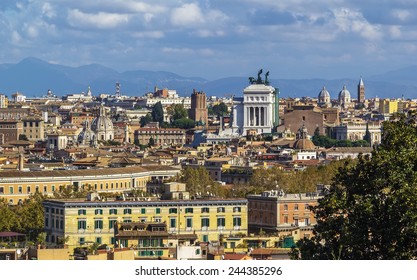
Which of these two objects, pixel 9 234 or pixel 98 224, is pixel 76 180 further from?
pixel 9 234

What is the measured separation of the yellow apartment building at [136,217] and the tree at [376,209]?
24.6 metres

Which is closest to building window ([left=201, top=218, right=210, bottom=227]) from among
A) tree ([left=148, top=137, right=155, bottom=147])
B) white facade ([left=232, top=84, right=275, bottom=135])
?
tree ([left=148, top=137, right=155, bottom=147])

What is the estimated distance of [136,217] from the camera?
4478 centimetres

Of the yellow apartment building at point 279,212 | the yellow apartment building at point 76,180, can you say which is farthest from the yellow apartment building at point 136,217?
the yellow apartment building at point 76,180

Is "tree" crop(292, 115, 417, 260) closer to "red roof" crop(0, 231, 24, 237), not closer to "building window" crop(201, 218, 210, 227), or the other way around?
"red roof" crop(0, 231, 24, 237)

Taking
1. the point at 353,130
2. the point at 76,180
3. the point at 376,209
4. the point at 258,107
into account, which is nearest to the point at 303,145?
the point at 353,130

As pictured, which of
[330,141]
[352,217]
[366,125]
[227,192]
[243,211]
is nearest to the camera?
[352,217]

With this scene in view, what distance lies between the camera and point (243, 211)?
153 ft

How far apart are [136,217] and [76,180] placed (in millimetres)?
20672

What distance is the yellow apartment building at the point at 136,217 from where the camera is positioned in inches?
1729

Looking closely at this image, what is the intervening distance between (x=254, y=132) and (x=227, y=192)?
73.7 meters
